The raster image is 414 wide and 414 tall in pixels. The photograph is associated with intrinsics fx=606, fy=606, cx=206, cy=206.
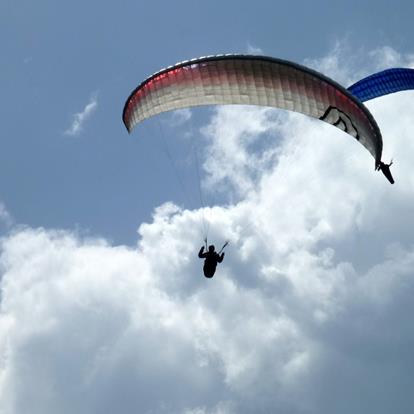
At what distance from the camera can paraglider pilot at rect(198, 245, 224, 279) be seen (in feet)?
102

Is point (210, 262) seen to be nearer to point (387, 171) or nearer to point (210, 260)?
point (210, 260)

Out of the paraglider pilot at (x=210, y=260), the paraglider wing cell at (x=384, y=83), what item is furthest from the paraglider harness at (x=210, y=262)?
the paraglider wing cell at (x=384, y=83)

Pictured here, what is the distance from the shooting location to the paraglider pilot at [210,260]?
31.2 meters

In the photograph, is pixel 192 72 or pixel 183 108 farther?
pixel 183 108

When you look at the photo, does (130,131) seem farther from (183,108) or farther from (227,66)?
(227,66)

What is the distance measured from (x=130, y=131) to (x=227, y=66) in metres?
7.08

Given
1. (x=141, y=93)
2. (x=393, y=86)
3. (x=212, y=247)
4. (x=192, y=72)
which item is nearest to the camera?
(x=192, y=72)

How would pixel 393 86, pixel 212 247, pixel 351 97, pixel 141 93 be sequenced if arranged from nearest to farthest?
1. pixel 351 97
2. pixel 141 93
3. pixel 212 247
4. pixel 393 86

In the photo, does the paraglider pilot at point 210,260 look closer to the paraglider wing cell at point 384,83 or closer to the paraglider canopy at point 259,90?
the paraglider canopy at point 259,90

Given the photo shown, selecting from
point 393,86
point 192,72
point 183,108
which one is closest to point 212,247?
point 183,108

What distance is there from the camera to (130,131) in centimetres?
3123

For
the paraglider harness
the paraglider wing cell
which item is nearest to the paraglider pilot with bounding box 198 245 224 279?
the paraglider harness

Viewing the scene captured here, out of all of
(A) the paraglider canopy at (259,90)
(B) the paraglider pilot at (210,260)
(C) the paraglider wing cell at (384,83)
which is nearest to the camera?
(A) the paraglider canopy at (259,90)

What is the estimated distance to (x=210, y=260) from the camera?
3117cm
